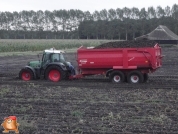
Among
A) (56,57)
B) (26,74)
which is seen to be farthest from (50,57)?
(26,74)

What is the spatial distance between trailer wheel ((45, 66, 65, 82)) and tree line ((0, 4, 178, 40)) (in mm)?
73854

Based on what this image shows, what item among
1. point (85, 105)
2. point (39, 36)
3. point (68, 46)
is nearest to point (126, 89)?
point (85, 105)

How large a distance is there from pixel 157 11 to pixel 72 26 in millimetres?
28804

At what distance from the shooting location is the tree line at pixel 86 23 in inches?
3681

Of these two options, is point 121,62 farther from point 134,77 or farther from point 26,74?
point 26,74

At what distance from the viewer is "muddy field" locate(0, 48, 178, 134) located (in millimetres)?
8648

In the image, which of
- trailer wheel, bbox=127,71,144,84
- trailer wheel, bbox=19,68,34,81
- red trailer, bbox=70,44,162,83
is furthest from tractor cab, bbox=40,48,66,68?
trailer wheel, bbox=127,71,144,84

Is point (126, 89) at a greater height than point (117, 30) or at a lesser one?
lesser

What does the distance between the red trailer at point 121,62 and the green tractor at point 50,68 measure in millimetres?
810

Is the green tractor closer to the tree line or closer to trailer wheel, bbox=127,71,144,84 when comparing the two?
trailer wheel, bbox=127,71,144,84

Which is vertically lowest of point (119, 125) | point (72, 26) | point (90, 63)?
point (119, 125)

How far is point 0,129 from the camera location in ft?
27.6

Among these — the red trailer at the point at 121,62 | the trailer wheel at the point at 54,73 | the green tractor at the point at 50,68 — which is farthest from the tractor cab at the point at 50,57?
the red trailer at the point at 121,62

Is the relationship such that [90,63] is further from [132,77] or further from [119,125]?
[119,125]
